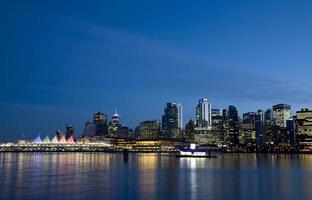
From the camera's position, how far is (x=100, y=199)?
31.5 metres

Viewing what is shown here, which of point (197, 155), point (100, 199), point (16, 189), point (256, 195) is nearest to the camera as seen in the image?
point (100, 199)

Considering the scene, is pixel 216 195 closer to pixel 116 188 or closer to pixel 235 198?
pixel 235 198

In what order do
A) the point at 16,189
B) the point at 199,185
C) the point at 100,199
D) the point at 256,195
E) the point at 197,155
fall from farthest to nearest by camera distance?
the point at 197,155
the point at 199,185
the point at 16,189
the point at 256,195
the point at 100,199

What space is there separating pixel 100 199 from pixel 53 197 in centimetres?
352

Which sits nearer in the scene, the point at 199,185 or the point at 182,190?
the point at 182,190

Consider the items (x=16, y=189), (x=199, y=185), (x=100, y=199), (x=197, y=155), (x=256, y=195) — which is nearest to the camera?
(x=100, y=199)

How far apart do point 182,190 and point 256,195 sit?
253 inches

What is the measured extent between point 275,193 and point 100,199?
14.4 metres

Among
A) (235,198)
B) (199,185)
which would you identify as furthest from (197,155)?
(235,198)

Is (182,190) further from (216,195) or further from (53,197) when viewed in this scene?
(53,197)

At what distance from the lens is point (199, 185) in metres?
42.5

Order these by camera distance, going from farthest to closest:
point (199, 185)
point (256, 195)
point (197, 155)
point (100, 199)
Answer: point (197, 155) < point (199, 185) < point (256, 195) < point (100, 199)

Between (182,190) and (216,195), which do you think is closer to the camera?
Result: (216,195)

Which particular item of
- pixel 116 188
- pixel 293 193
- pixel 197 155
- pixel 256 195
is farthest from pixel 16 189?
pixel 197 155
